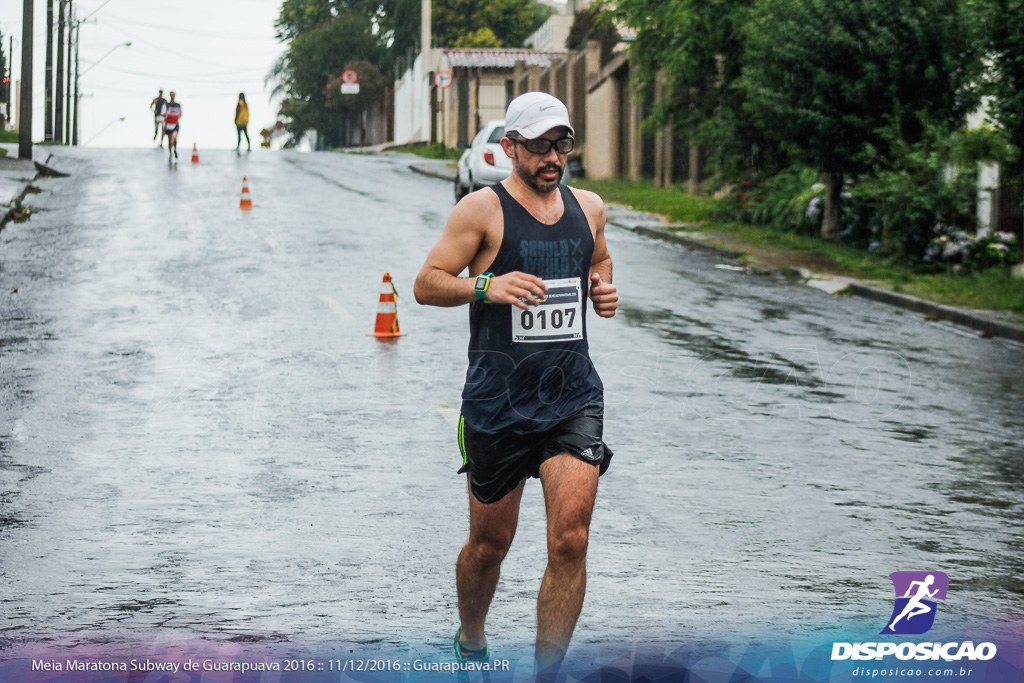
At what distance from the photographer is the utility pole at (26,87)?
29359 millimetres

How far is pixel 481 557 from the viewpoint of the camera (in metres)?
4.88

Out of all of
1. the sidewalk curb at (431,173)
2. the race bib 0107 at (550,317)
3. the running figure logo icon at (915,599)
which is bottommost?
the running figure logo icon at (915,599)

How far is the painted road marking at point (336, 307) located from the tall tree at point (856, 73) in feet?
31.3

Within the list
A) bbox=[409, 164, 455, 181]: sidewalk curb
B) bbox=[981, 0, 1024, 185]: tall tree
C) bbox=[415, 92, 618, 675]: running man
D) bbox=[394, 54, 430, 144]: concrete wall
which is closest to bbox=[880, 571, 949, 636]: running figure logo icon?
bbox=[415, 92, 618, 675]: running man

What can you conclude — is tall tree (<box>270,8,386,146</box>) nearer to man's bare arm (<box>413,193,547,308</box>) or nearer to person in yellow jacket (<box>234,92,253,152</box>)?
→ person in yellow jacket (<box>234,92,253,152</box>)

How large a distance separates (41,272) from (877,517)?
475 inches

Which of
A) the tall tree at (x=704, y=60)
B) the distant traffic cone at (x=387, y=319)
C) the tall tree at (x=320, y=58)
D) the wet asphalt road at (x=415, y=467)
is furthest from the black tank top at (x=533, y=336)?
the tall tree at (x=320, y=58)

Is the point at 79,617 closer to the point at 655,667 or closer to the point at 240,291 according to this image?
the point at 655,667

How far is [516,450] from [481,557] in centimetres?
40

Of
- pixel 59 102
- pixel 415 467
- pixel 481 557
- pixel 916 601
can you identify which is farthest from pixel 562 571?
pixel 59 102

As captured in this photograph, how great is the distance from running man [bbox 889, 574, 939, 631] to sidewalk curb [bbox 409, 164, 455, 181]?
1199 inches

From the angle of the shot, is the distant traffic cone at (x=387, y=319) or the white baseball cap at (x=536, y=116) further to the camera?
the distant traffic cone at (x=387, y=319)

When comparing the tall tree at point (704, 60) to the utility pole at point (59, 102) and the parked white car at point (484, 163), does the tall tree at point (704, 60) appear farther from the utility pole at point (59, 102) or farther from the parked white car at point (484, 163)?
the utility pole at point (59, 102)

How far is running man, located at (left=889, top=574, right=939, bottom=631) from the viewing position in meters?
5.68
